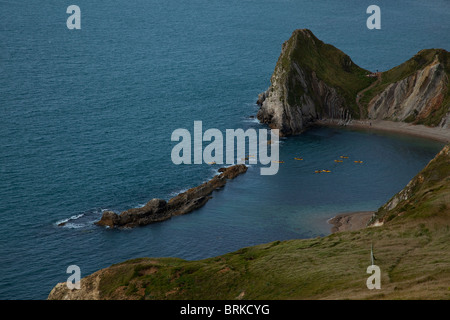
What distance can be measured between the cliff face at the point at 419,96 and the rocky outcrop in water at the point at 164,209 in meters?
62.7

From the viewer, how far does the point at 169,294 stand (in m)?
80.6

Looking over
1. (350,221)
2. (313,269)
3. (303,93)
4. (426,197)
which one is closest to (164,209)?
(350,221)

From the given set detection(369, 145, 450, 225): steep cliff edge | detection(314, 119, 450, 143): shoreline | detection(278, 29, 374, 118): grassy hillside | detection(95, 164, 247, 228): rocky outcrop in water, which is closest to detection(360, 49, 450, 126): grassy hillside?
detection(314, 119, 450, 143): shoreline

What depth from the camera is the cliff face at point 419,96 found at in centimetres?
18112

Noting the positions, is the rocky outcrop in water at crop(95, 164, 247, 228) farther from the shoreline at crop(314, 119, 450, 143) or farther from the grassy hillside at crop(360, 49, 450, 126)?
the grassy hillside at crop(360, 49, 450, 126)

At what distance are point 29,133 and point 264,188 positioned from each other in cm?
6470

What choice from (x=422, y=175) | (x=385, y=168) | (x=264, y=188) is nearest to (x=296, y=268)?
(x=422, y=175)

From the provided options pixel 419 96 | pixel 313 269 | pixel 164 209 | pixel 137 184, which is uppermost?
pixel 419 96

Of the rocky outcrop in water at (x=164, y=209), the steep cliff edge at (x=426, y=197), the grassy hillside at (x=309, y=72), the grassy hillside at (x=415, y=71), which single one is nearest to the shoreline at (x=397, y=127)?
the grassy hillside at (x=415, y=71)

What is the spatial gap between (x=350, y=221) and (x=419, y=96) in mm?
69558

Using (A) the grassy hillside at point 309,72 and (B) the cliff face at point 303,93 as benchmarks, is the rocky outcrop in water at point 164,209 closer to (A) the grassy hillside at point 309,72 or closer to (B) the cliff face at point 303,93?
(B) the cliff face at point 303,93

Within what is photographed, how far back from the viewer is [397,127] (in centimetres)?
18375

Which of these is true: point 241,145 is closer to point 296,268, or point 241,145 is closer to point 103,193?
point 103,193

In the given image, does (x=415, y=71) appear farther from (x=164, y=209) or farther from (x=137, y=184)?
(x=164, y=209)
